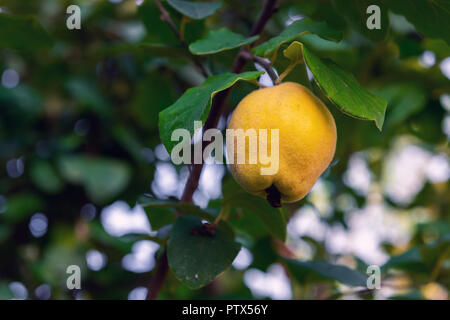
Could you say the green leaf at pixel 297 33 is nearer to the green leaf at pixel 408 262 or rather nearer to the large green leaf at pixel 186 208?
the large green leaf at pixel 186 208

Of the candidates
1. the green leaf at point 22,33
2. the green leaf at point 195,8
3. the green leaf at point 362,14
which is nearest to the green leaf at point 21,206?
the green leaf at point 22,33

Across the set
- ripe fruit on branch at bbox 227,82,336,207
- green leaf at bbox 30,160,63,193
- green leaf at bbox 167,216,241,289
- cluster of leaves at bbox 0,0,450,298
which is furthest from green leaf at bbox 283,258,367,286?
green leaf at bbox 30,160,63,193

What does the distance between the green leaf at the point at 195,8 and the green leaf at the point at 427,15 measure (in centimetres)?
31

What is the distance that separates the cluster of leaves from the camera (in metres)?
0.74

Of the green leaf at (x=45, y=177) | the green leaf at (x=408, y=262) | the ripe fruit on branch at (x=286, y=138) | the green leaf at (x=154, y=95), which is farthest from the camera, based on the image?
the green leaf at (x=45, y=177)

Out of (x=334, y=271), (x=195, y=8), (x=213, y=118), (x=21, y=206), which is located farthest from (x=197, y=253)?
(x=21, y=206)

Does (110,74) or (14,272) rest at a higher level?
(110,74)

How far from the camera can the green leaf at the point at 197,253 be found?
718mm

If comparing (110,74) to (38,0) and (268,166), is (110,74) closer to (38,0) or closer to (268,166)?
(38,0)

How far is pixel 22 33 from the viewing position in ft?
2.88

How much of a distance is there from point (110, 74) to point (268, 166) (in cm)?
130
